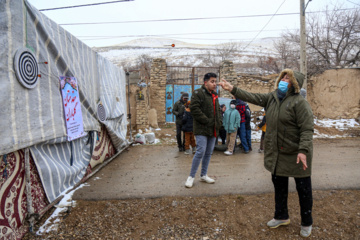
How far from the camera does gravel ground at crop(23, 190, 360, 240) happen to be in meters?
2.58

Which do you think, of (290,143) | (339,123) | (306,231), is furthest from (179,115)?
(339,123)

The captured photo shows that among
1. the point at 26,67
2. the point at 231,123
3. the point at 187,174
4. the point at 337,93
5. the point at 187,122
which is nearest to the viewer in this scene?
the point at 26,67

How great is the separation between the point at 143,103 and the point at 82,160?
5.48 metres

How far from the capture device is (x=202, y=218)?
9.48ft

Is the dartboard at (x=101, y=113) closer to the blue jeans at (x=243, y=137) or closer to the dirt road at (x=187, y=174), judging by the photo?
the dirt road at (x=187, y=174)

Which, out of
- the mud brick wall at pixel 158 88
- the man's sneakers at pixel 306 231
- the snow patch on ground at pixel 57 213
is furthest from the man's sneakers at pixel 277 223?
the mud brick wall at pixel 158 88

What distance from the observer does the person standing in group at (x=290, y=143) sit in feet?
7.72

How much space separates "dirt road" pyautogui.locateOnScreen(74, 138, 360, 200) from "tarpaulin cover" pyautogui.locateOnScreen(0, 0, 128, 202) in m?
0.57

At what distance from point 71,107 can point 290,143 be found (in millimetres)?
3167

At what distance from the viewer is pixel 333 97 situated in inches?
488

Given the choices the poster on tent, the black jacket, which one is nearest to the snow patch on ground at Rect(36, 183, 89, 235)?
the poster on tent

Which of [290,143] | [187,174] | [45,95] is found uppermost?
[45,95]

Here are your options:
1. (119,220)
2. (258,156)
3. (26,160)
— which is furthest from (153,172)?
(258,156)

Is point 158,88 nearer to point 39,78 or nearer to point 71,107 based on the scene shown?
point 71,107
